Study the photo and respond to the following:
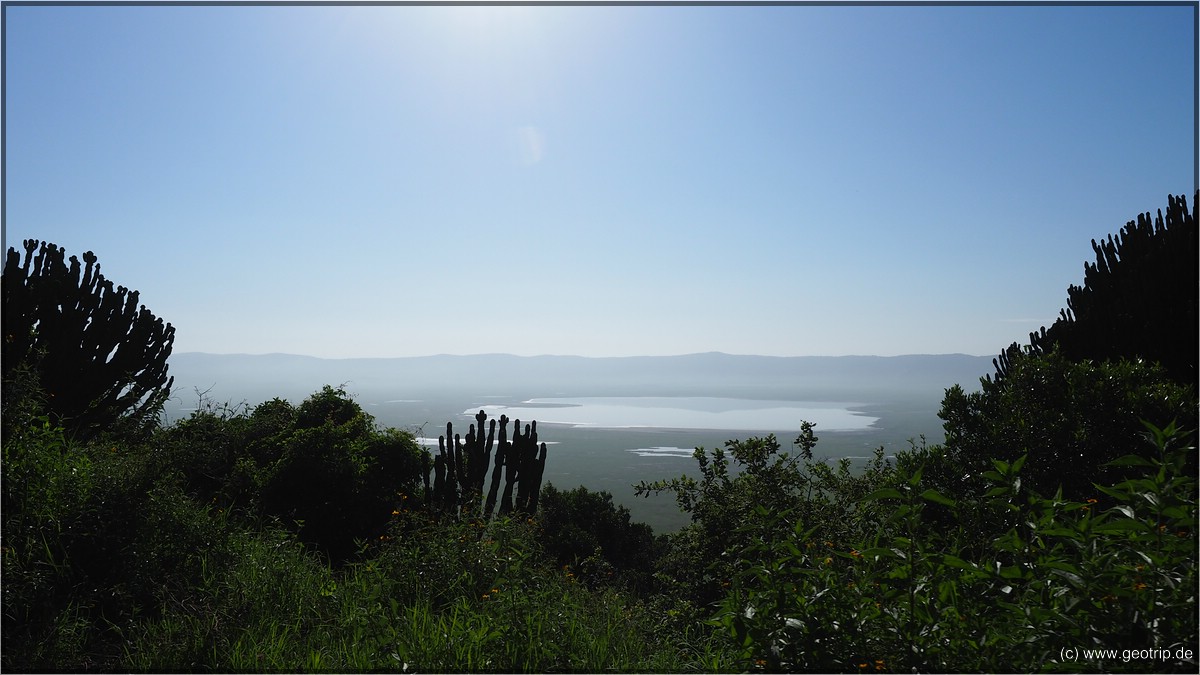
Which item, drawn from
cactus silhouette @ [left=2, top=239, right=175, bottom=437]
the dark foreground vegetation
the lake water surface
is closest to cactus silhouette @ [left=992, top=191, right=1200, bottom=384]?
the dark foreground vegetation

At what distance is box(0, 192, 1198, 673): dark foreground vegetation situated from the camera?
260 cm

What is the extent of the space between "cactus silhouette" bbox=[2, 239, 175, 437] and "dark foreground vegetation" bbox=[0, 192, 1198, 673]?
7 cm

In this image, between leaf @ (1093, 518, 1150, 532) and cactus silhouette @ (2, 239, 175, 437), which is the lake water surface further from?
leaf @ (1093, 518, 1150, 532)

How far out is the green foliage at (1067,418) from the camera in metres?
6.17

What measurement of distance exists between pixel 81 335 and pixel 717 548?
38.0 feet

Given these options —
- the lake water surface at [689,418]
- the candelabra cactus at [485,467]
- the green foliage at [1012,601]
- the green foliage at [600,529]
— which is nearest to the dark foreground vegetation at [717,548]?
the green foliage at [1012,601]

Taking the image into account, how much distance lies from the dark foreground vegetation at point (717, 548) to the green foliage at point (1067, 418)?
24mm

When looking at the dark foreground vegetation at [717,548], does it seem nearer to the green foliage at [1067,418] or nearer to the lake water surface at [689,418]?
the green foliage at [1067,418]

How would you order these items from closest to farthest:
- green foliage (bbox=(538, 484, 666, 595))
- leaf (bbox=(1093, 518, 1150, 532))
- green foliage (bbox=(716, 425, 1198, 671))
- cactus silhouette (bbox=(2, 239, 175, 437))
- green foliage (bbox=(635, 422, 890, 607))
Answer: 1. green foliage (bbox=(716, 425, 1198, 671))
2. leaf (bbox=(1093, 518, 1150, 532))
3. green foliage (bbox=(635, 422, 890, 607))
4. cactus silhouette (bbox=(2, 239, 175, 437))
5. green foliage (bbox=(538, 484, 666, 595))

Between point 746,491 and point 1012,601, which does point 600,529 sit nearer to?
point 746,491

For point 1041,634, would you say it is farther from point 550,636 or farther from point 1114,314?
point 1114,314

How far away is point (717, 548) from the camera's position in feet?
28.1

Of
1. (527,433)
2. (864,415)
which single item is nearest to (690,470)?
(527,433)

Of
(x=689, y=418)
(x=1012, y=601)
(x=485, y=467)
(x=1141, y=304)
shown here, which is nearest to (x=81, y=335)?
(x=485, y=467)
